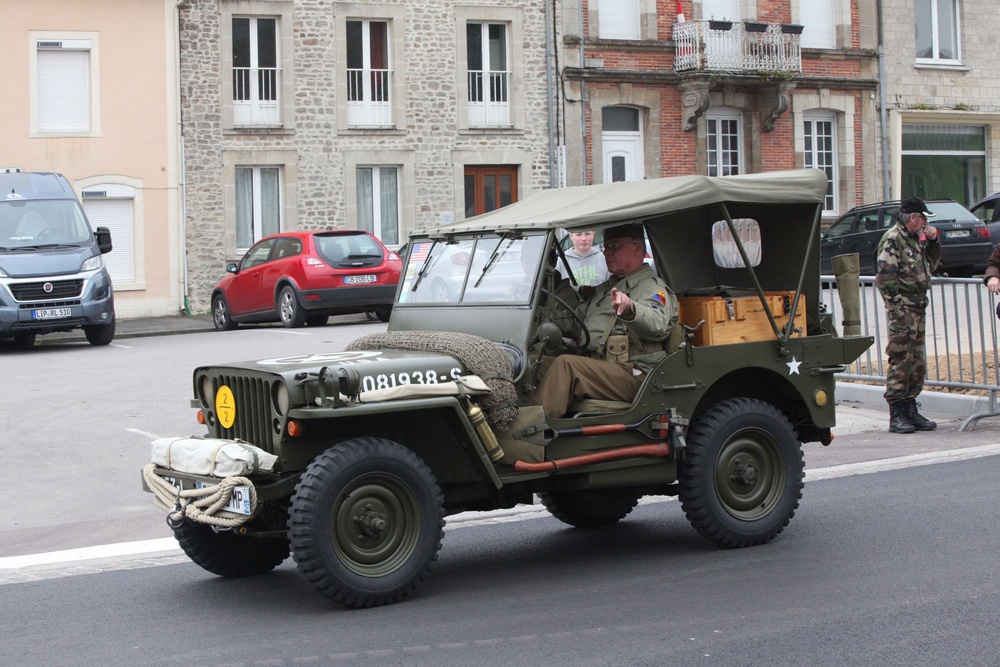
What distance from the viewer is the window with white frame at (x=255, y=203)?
2995cm

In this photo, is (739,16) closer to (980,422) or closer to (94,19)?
(94,19)

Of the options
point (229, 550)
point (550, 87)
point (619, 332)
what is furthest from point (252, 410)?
point (550, 87)

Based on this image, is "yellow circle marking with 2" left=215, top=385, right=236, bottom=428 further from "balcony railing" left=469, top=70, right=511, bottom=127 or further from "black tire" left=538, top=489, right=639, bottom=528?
"balcony railing" left=469, top=70, right=511, bottom=127

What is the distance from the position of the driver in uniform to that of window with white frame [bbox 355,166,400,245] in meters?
23.5

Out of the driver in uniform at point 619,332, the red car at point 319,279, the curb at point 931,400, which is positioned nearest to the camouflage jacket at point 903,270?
the curb at point 931,400

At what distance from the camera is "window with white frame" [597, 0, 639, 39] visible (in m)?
32.8

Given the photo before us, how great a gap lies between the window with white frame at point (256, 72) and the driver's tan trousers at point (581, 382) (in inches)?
926

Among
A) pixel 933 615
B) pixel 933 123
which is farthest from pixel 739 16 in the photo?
pixel 933 615

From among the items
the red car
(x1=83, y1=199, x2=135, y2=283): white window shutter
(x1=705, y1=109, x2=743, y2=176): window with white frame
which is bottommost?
the red car

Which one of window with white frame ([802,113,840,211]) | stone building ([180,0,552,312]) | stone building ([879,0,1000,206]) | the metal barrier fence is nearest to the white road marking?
the metal barrier fence

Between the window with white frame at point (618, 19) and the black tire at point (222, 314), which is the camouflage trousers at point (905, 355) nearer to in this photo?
the black tire at point (222, 314)

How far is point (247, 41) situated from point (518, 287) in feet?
78.4

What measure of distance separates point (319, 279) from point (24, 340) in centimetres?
469

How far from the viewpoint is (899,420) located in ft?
39.8
